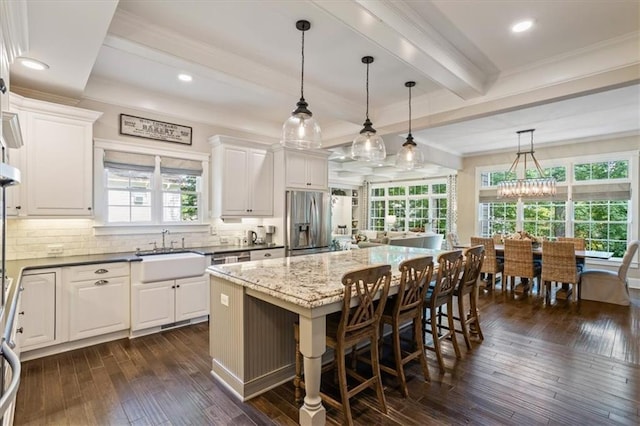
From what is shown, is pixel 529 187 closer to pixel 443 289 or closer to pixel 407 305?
pixel 443 289

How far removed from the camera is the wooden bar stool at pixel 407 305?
8.14 ft

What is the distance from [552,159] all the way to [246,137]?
6470 mm

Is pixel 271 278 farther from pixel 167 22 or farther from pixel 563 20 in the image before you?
pixel 563 20

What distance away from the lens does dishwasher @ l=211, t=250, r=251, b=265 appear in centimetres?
425

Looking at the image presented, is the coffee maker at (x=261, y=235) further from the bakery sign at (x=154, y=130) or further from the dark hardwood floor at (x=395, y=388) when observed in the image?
the dark hardwood floor at (x=395, y=388)

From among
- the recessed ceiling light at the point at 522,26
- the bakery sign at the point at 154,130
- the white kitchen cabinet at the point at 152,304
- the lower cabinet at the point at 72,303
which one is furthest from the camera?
the bakery sign at the point at 154,130

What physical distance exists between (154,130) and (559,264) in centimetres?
642

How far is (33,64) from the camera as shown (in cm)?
278

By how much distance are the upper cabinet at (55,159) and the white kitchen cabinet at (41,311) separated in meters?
0.67

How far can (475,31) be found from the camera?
109 inches

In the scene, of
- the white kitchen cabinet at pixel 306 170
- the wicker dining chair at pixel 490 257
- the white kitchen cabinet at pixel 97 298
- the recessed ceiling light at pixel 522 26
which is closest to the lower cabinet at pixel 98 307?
the white kitchen cabinet at pixel 97 298

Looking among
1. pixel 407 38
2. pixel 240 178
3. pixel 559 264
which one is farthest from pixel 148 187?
pixel 559 264

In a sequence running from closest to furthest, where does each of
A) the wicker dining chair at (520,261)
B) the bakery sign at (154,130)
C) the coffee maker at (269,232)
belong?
the bakery sign at (154,130) < the coffee maker at (269,232) < the wicker dining chair at (520,261)

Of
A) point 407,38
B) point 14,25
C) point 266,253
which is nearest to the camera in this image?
point 14,25
